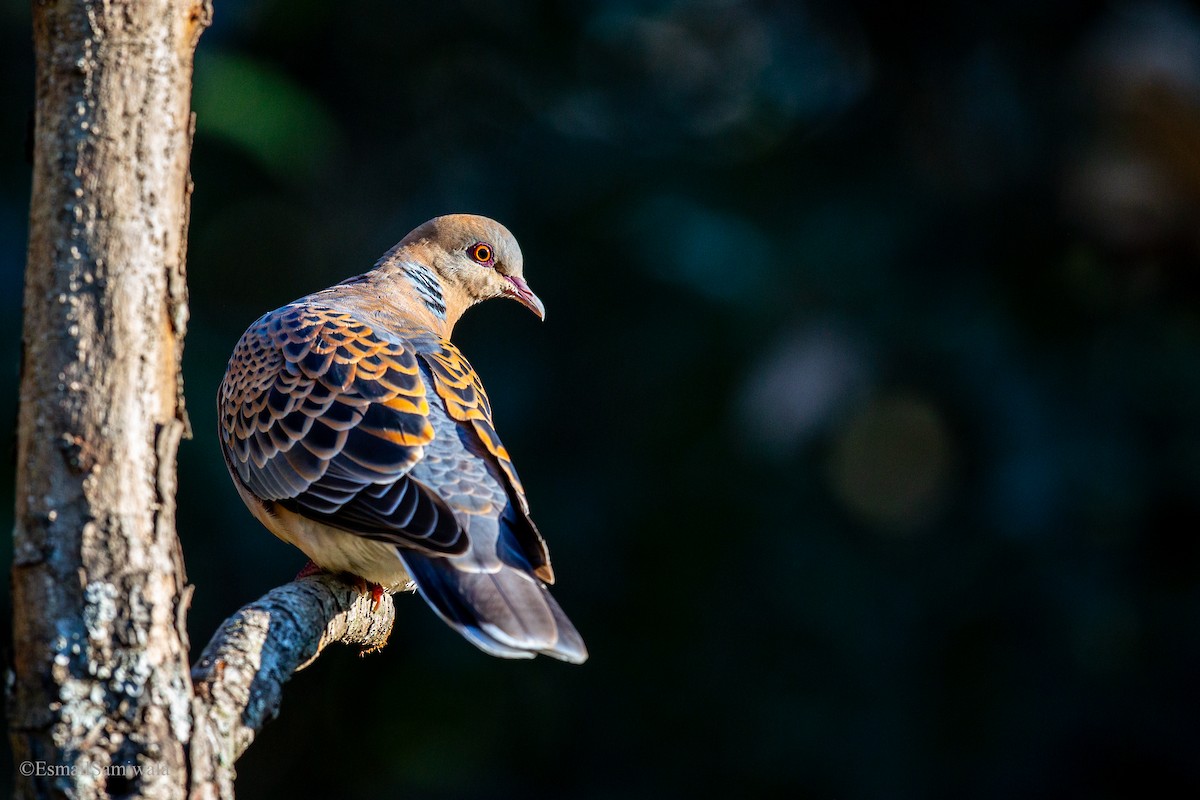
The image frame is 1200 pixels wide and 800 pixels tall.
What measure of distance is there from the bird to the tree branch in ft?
0.73

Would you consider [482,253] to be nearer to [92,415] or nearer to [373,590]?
[373,590]

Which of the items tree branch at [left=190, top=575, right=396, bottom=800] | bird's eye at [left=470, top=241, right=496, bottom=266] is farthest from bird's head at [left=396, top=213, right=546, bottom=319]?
tree branch at [left=190, top=575, right=396, bottom=800]

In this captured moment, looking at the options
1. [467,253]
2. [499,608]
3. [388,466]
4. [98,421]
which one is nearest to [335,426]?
[388,466]

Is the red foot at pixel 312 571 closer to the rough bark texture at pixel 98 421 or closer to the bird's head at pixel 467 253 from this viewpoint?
the bird's head at pixel 467 253

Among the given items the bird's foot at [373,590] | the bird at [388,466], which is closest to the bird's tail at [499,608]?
the bird at [388,466]

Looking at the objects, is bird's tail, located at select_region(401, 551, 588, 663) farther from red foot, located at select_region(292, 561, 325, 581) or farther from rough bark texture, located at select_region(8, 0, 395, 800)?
rough bark texture, located at select_region(8, 0, 395, 800)

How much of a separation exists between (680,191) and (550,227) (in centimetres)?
71

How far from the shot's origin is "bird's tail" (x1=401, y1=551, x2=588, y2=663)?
255 cm

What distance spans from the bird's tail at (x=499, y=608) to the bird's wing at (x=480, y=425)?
5.9 inches

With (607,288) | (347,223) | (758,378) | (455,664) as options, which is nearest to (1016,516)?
(758,378)

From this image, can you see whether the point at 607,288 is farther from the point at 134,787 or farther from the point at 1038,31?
the point at 134,787

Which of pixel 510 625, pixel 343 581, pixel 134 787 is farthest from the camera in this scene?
pixel 343 581

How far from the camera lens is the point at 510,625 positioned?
2574 millimetres

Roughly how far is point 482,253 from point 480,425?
114cm
